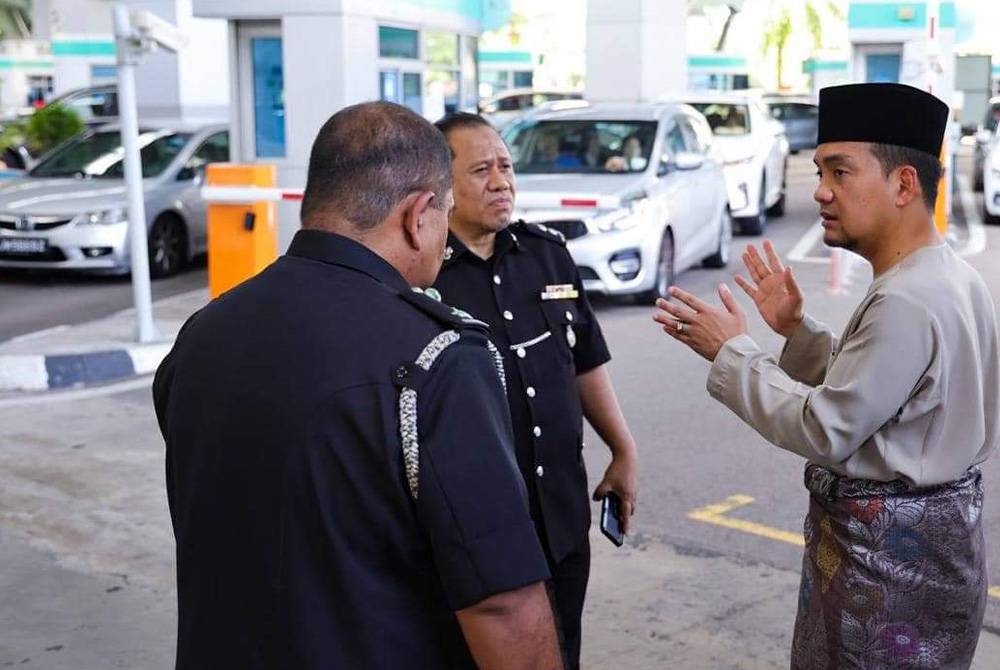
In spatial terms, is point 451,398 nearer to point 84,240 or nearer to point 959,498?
point 959,498

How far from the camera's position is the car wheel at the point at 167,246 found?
13.7 metres

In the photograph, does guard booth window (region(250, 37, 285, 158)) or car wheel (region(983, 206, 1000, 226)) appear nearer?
guard booth window (region(250, 37, 285, 158))

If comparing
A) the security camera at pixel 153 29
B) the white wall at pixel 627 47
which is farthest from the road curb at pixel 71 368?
the white wall at pixel 627 47

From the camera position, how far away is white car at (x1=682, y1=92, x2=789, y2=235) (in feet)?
54.2

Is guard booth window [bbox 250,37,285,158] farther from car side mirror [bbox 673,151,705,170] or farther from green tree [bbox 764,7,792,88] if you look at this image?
green tree [bbox 764,7,792,88]

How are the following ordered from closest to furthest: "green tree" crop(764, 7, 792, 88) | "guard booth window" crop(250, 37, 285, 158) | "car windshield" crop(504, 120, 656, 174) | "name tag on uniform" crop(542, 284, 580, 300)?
"name tag on uniform" crop(542, 284, 580, 300) < "car windshield" crop(504, 120, 656, 174) < "guard booth window" crop(250, 37, 285, 158) < "green tree" crop(764, 7, 792, 88)

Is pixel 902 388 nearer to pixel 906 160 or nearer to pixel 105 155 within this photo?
pixel 906 160

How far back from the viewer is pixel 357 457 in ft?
6.69

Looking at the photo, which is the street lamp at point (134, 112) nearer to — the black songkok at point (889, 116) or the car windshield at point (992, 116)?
the black songkok at point (889, 116)

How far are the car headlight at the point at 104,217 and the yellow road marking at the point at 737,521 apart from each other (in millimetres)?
8209

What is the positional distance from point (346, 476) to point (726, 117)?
16.2 m

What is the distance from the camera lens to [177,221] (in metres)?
14.1

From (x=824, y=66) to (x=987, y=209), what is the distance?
111 feet

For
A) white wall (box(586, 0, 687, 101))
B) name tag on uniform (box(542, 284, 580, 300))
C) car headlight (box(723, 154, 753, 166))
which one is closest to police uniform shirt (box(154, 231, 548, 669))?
name tag on uniform (box(542, 284, 580, 300))
